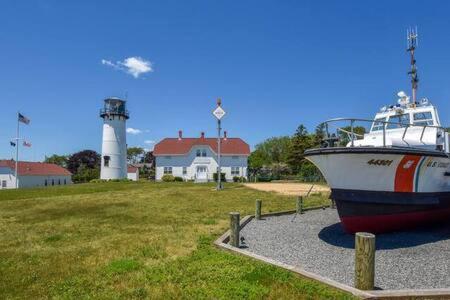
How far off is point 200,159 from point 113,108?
13778 mm

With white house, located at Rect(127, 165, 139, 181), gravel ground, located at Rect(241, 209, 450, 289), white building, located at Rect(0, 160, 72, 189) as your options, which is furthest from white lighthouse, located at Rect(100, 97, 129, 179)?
gravel ground, located at Rect(241, 209, 450, 289)

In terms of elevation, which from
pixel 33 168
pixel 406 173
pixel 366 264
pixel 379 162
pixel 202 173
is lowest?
pixel 366 264

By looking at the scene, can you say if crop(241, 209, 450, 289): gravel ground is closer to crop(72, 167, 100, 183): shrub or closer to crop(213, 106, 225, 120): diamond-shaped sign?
crop(213, 106, 225, 120): diamond-shaped sign

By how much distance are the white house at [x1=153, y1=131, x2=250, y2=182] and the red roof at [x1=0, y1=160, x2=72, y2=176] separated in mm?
26857

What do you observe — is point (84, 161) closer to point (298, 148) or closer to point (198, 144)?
point (198, 144)

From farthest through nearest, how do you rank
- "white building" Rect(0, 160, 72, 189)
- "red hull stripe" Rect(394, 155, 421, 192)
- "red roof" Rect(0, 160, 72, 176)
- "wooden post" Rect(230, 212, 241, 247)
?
"red roof" Rect(0, 160, 72, 176), "white building" Rect(0, 160, 72, 189), "red hull stripe" Rect(394, 155, 421, 192), "wooden post" Rect(230, 212, 241, 247)

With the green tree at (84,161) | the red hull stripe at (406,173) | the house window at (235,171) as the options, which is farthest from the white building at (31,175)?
the red hull stripe at (406,173)

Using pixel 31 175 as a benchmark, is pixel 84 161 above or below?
above

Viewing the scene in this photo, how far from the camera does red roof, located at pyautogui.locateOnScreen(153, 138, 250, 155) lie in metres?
48.8

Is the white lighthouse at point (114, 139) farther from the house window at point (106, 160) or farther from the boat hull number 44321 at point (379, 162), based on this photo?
the boat hull number 44321 at point (379, 162)

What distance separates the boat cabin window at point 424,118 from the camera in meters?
11.9

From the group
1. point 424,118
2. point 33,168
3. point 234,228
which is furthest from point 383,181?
point 33,168

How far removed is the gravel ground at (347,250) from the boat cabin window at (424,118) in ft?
11.3

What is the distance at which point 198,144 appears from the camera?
1943 inches
